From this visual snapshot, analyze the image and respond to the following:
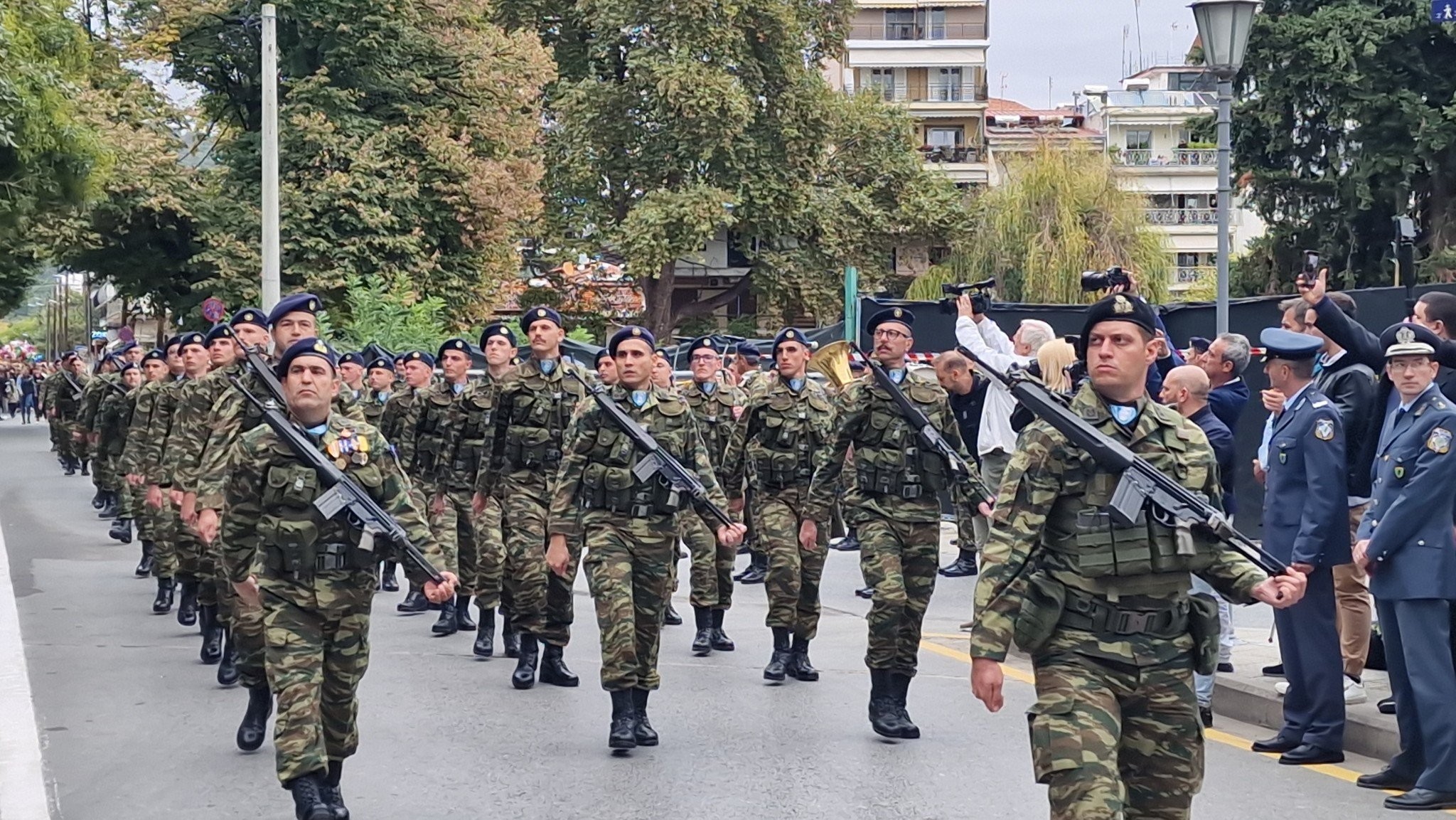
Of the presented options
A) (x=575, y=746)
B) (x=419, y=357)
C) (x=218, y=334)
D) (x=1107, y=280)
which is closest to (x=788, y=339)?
(x=1107, y=280)

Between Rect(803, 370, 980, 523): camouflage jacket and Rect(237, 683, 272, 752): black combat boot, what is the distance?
310 cm

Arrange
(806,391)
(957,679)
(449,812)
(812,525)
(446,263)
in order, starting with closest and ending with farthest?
(449,812) → (812,525) → (957,679) → (806,391) → (446,263)

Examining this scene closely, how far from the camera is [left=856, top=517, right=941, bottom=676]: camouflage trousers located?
8609 mm

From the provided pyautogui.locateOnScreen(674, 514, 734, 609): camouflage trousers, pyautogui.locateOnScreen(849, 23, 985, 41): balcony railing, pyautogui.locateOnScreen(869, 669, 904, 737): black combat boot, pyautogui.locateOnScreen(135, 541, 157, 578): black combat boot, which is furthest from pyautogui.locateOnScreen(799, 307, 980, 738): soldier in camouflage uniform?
pyautogui.locateOnScreen(849, 23, 985, 41): balcony railing

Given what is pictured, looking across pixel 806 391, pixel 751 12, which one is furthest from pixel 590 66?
pixel 806 391

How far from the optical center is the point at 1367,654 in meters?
9.44

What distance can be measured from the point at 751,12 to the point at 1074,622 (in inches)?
1662

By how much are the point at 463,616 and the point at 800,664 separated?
3339 millimetres

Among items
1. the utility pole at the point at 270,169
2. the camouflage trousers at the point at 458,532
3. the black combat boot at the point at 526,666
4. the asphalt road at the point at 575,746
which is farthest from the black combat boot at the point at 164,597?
the utility pole at the point at 270,169

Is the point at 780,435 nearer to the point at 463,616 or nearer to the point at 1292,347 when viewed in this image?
the point at 463,616

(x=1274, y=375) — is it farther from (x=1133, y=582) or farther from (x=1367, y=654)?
(x=1133, y=582)

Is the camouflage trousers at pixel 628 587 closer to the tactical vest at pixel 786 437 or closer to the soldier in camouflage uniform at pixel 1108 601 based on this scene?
the tactical vest at pixel 786 437

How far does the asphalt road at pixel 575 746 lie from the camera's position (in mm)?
7312

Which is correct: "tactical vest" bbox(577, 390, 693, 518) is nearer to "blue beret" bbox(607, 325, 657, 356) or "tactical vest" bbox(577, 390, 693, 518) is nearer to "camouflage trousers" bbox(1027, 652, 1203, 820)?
"blue beret" bbox(607, 325, 657, 356)
